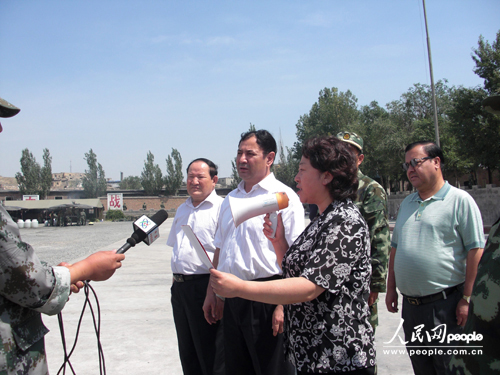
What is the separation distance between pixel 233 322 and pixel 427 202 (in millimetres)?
1784

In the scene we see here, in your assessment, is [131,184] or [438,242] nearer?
[438,242]

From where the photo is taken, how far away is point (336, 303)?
200cm

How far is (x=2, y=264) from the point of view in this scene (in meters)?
1.75

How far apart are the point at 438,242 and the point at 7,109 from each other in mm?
2897

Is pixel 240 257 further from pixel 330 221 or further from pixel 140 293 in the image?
pixel 140 293

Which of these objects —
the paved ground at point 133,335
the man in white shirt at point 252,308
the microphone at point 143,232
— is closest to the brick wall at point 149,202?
the paved ground at point 133,335

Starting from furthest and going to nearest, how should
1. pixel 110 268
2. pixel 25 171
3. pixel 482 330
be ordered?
1. pixel 25 171
2. pixel 110 268
3. pixel 482 330

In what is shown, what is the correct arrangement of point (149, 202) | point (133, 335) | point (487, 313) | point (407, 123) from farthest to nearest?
point (149, 202), point (407, 123), point (133, 335), point (487, 313)

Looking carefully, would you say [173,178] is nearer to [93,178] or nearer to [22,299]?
[93,178]

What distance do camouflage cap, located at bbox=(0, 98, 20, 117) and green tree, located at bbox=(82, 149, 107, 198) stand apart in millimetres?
75406

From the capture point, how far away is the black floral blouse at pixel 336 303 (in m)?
1.95

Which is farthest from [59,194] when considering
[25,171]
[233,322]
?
[233,322]

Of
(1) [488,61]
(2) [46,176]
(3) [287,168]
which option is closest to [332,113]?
(3) [287,168]

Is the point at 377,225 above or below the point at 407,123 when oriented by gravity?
below
